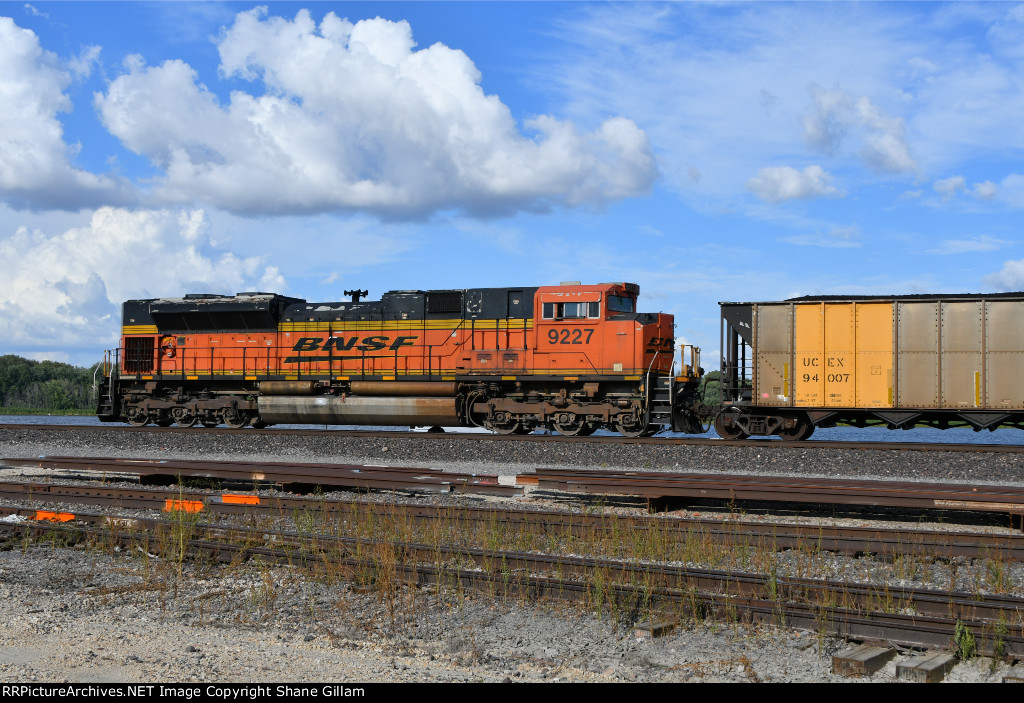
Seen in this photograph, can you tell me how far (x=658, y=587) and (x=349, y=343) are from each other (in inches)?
645

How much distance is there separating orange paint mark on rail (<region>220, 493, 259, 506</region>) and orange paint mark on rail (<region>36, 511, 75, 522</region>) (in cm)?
184

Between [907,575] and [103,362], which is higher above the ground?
[103,362]

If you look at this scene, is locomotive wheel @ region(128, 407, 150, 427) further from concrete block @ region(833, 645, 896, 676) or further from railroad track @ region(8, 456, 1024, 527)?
concrete block @ region(833, 645, 896, 676)

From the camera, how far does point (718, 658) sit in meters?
5.57

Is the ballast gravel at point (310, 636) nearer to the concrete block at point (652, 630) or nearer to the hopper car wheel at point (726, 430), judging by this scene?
the concrete block at point (652, 630)

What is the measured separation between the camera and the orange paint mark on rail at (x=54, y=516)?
10.5 meters

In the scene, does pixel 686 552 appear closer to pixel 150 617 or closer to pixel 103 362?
pixel 150 617

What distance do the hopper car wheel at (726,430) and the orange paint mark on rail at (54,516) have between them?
12.7m

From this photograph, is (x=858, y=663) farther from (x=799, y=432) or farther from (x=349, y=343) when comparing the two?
(x=349, y=343)

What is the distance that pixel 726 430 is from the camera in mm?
18484

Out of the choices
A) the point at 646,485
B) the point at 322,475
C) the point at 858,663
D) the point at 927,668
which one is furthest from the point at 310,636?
the point at 322,475

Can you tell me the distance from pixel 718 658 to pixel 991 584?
3.38 meters

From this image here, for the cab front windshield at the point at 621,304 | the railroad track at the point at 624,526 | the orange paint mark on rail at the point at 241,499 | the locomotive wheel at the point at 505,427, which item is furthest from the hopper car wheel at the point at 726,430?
the orange paint mark on rail at the point at 241,499
